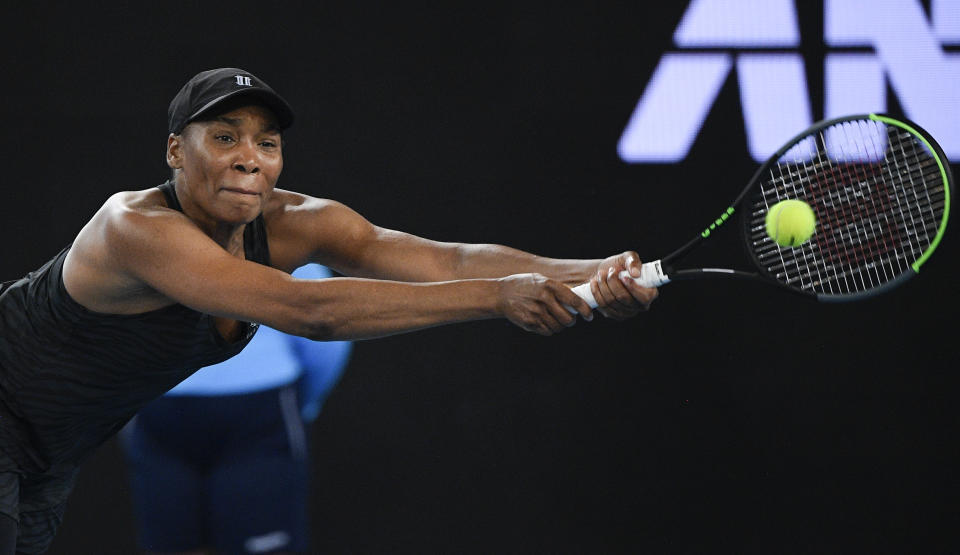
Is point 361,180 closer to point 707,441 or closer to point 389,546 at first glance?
point 389,546

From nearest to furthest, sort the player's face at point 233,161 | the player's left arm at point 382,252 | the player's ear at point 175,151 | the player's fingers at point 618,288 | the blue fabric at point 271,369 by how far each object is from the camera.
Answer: the player's fingers at point 618,288, the player's face at point 233,161, the player's ear at point 175,151, the player's left arm at point 382,252, the blue fabric at point 271,369

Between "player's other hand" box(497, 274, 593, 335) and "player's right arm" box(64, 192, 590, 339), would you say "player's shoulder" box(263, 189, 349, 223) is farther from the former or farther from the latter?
"player's other hand" box(497, 274, 593, 335)

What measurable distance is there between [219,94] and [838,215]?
1.86m

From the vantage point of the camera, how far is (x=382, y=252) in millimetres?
2615

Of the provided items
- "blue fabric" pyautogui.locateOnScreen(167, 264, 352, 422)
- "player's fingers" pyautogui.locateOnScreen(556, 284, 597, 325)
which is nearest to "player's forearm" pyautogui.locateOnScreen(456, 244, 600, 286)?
"player's fingers" pyautogui.locateOnScreen(556, 284, 597, 325)

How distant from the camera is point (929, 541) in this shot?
12.1ft

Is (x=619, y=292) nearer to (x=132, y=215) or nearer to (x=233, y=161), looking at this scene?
(x=233, y=161)

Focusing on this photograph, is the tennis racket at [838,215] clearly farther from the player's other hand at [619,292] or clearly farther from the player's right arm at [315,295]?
the player's right arm at [315,295]

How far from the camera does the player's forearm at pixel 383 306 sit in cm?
204

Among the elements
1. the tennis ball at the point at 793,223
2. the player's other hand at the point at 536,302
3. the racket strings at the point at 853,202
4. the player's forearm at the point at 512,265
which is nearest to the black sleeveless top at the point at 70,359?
the player's forearm at the point at 512,265

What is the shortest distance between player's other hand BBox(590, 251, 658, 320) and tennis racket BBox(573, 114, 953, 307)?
0.7 inches

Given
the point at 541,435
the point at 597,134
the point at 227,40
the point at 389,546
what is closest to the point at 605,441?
the point at 541,435

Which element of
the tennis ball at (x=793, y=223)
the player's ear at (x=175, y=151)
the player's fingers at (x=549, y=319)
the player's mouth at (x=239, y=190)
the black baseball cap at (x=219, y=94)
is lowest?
the player's fingers at (x=549, y=319)

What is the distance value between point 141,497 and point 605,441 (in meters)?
1.43
